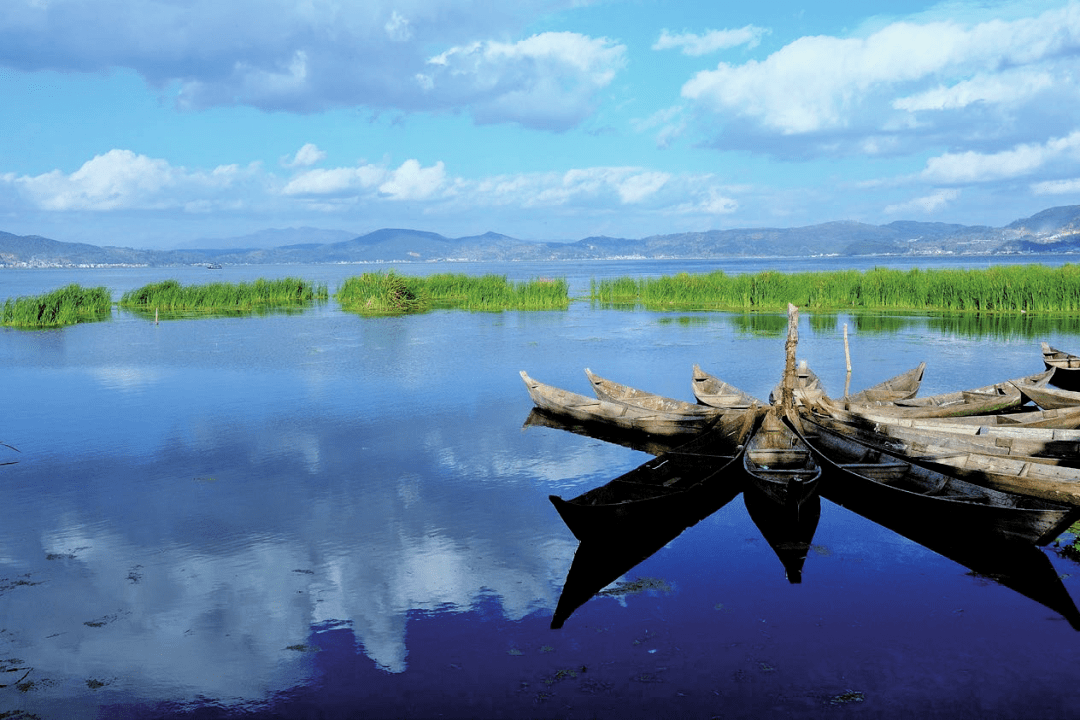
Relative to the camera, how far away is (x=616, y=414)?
1528cm

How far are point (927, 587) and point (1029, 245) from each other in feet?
726

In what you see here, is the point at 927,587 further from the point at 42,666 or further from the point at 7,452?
the point at 7,452

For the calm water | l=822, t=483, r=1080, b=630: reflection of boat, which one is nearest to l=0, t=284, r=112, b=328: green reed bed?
the calm water

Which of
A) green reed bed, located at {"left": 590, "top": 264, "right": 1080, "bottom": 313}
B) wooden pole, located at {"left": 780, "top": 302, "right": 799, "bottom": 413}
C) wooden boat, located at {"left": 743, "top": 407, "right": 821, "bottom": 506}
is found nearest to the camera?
wooden boat, located at {"left": 743, "top": 407, "right": 821, "bottom": 506}

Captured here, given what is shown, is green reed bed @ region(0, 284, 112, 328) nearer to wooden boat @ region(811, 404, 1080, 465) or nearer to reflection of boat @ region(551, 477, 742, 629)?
reflection of boat @ region(551, 477, 742, 629)

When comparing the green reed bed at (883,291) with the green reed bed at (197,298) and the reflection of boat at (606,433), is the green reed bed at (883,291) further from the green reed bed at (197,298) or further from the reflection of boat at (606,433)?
the reflection of boat at (606,433)

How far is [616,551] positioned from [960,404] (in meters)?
9.01

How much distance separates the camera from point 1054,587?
844cm

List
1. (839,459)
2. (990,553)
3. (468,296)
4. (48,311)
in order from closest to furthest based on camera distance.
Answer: (990,553)
(839,459)
(48,311)
(468,296)

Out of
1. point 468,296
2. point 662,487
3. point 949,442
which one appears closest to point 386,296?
point 468,296

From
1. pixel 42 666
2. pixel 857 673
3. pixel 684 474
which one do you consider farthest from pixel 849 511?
pixel 42 666

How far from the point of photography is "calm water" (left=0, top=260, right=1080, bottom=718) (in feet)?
21.7

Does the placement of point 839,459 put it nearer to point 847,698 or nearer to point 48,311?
point 847,698

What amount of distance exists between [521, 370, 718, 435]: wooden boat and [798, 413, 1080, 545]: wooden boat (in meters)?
2.17
